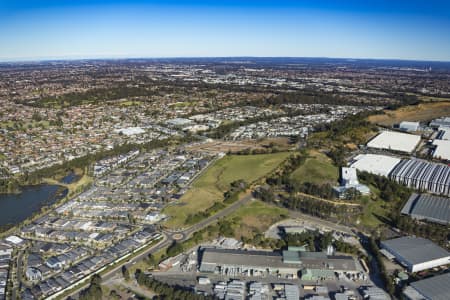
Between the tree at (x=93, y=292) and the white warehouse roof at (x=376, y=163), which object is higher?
the white warehouse roof at (x=376, y=163)

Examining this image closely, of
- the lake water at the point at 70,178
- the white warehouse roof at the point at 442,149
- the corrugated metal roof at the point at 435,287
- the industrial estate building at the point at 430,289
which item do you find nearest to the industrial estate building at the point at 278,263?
the industrial estate building at the point at 430,289

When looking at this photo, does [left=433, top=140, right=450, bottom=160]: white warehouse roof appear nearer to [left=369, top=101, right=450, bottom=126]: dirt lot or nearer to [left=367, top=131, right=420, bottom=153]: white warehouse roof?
[left=367, top=131, right=420, bottom=153]: white warehouse roof

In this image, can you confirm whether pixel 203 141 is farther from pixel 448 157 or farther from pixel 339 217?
pixel 448 157

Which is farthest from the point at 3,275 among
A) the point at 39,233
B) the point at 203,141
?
the point at 203,141

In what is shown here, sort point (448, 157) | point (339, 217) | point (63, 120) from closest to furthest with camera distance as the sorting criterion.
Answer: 1. point (339, 217)
2. point (448, 157)
3. point (63, 120)

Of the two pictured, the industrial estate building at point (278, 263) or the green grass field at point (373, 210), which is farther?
the green grass field at point (373, 210)

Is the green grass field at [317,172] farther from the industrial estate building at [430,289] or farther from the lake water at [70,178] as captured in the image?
the lake water at [70,178]
